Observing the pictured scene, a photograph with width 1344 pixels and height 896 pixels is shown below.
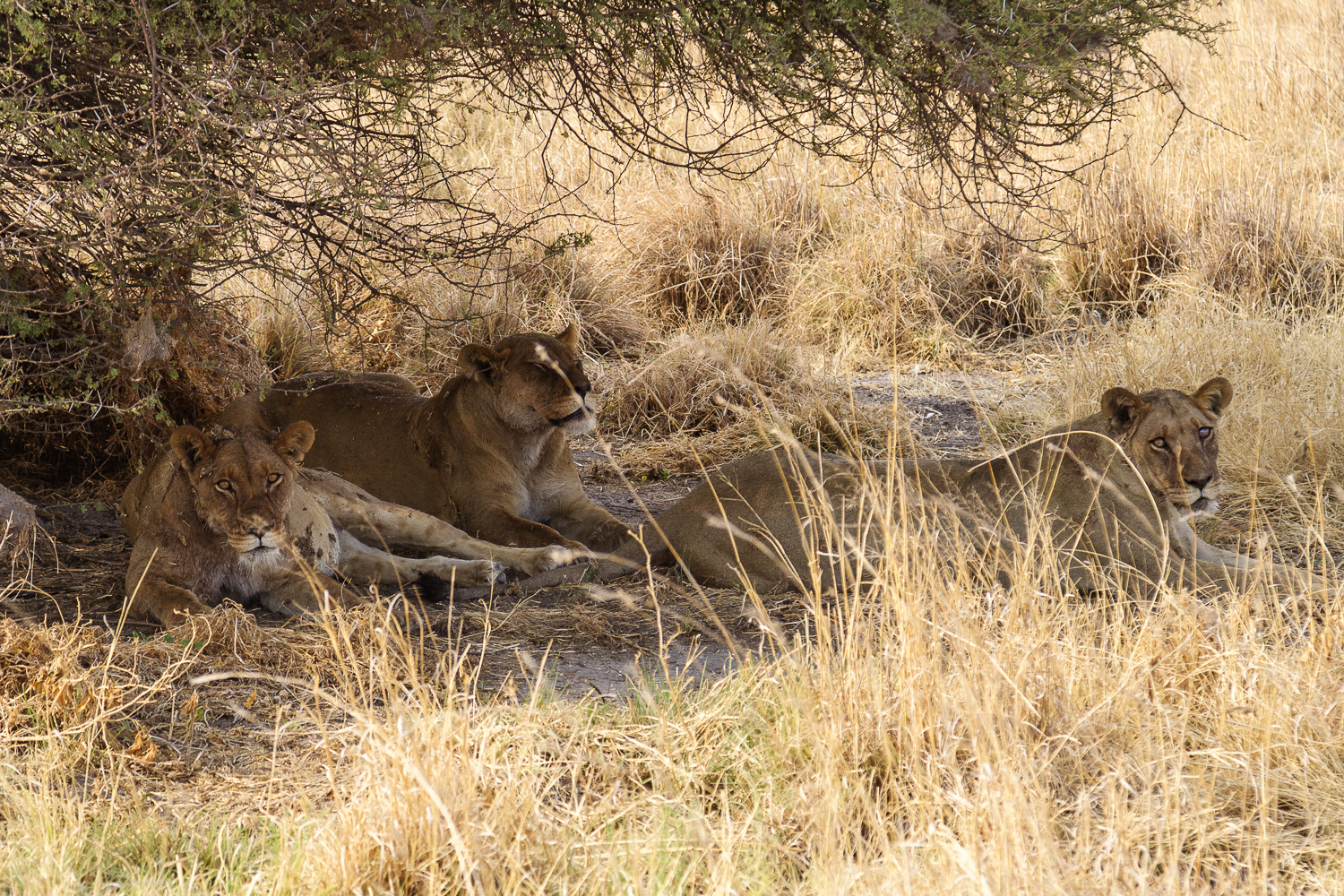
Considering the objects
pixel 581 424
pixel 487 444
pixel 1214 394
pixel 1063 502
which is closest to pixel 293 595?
pixel 487 444

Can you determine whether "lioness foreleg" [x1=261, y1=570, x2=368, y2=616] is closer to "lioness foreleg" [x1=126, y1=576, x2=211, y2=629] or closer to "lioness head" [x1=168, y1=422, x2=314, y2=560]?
"lioness head" [x1=168, y1=422, x2=314, y2=560]

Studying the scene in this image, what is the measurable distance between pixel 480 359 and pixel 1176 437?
2724 mm

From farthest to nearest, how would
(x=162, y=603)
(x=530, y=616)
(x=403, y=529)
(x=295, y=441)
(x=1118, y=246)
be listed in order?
(x=1118, y=246), (x=403, y=529), (x=530, y=616), (x=295, y=441), (x=162, y=603)

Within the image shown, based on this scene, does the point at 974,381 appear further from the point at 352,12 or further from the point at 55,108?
the point at 55,108

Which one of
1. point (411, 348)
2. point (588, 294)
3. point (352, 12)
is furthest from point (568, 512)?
point (588, 294)

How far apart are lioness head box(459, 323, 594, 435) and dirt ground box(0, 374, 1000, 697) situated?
33.8 inches

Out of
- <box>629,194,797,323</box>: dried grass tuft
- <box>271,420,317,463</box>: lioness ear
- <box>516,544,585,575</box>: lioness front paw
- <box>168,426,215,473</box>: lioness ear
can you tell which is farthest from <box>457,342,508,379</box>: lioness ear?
<box>629,194,797,323</box>: dried grass tuft

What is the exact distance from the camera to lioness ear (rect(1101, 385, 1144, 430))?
4.50m

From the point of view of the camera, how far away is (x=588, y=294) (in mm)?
8906

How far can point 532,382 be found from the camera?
5.40 meters

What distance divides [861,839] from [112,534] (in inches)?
157

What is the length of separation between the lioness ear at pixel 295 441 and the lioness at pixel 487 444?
1088 mm

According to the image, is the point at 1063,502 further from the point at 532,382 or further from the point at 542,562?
the point at 532,382

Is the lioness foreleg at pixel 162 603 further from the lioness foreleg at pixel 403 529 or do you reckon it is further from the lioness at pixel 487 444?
the lioness at pixel 487 444
